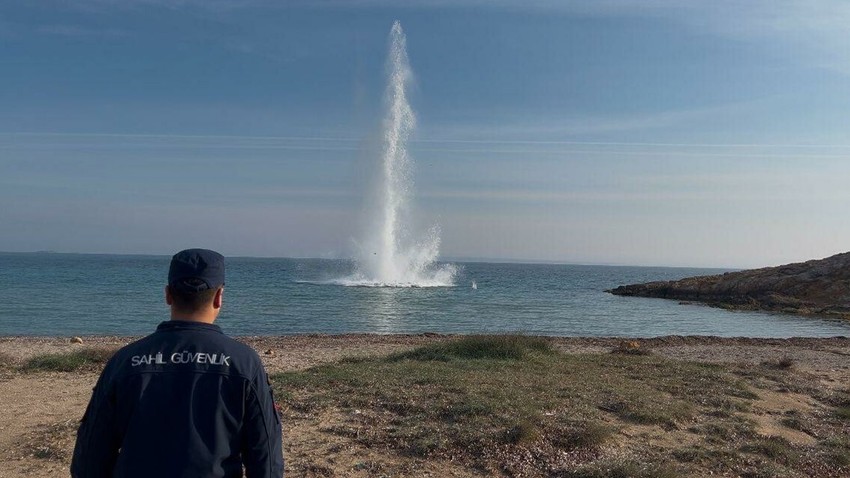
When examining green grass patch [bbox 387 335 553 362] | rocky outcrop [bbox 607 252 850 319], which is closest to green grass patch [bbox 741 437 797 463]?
green grass patch [bbox 387 335 553 362]

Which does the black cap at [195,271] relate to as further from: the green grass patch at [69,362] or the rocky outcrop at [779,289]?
the rocky outcrop at [779,289]

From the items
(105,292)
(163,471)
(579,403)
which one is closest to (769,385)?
(579,403)

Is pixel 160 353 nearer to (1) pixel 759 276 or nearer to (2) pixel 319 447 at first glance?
(2) pixel 319 447

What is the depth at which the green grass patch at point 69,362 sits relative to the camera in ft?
45.6

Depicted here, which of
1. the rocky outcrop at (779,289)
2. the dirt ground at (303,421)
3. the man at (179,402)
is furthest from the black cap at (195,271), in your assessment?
the rocky outcrop at (779,289)

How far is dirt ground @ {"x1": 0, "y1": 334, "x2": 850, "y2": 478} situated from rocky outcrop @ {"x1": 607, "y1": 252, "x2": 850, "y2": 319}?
1146 inches

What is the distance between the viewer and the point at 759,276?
6388 cm

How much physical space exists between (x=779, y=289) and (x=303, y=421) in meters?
59.2

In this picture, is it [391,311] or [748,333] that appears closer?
[748,333]

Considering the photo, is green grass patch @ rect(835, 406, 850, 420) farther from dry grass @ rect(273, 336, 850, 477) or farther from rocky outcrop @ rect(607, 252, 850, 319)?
rocky outcrop @ rect(607, 252, 850, 319)

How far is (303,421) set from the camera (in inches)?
374

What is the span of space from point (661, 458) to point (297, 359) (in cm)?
1061

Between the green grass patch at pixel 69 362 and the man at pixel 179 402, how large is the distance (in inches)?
479

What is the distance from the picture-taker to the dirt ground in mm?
7723
